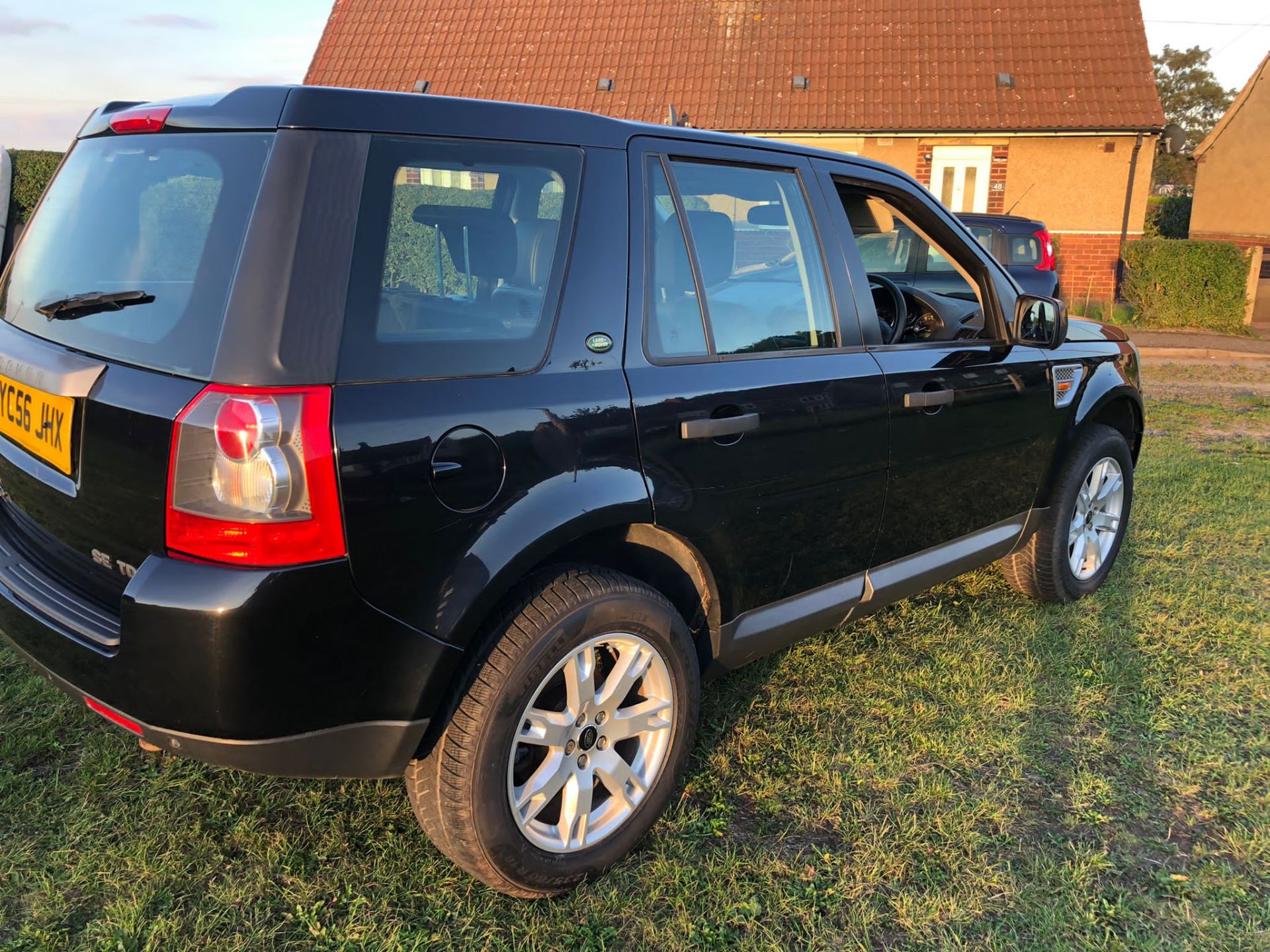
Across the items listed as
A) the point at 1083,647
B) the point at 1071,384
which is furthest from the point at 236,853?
the point at 1071,384

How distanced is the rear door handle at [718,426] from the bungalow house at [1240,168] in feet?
75.6

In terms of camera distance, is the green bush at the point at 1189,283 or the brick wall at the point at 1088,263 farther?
the brick wall at the point at 1088,263

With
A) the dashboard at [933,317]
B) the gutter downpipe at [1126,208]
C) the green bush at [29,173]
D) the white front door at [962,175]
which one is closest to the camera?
the dashboard at [933,317]

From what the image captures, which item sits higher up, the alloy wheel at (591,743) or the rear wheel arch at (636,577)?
the rear wheel arch at (636,577)

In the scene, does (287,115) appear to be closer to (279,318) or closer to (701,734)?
(279,318)

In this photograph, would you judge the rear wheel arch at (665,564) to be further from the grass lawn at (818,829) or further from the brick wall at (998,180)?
the brick wall at (998,180)

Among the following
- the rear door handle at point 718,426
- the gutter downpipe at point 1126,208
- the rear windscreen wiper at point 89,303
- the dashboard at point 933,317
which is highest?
the gutter downpipe at point 1126,208

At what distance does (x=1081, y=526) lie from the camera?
417 centimetres

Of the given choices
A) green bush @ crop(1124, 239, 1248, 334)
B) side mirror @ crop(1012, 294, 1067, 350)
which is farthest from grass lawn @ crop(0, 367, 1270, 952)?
green bush @ crop(1124, 239, 1248, 334)

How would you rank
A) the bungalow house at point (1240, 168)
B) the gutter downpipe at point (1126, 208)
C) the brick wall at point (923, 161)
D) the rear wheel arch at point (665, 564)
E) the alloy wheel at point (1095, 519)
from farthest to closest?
1. the bungalow house at point (1240, 168)
2. the brick wall at point (923, 161)
3. the gutter downpipe at point (1126, 208)
4. the alloy wheel at point (1095, 519)
5. the rear wheel arch at point (665, 564)

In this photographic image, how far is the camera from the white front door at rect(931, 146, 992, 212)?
703 inches

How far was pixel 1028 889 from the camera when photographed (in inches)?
95.1

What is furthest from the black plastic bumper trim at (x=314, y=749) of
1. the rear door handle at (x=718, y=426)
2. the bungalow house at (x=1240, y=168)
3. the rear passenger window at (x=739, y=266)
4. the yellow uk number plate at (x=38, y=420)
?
the bungalow house at (x=1240, y=168)

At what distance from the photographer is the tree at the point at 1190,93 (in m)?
52.7
